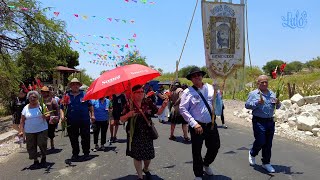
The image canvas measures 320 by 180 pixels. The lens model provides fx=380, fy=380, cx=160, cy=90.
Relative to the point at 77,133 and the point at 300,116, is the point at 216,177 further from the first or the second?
the point at 300,116

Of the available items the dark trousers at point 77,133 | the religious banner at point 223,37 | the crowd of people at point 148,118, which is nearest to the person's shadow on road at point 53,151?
the crowd of people at point 148,118

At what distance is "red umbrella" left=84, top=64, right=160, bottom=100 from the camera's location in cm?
577

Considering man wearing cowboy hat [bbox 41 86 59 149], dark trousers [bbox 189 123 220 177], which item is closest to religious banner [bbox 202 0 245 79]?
dark trousers [bbox 189 123 220 177]

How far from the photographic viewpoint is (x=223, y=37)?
8258mm

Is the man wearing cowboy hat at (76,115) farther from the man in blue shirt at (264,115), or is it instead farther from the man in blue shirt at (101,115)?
the man in blue shirt at (264,115)

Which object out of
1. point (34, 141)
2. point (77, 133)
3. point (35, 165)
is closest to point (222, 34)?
point (77, 133)

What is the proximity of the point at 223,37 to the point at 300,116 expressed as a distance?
6.26 meters

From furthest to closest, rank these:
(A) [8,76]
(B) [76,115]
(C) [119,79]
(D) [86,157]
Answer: (A) [8,76] < (D) [86,157] < (B) [76,115] < (C) [119,79]

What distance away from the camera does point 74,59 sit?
161 feet

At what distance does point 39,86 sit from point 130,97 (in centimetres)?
347

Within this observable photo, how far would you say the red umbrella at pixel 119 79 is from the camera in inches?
227

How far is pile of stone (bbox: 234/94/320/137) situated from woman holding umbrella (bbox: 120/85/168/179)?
726 cm

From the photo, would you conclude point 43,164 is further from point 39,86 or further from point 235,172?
point 235,172

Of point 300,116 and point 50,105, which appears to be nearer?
point 50,105
